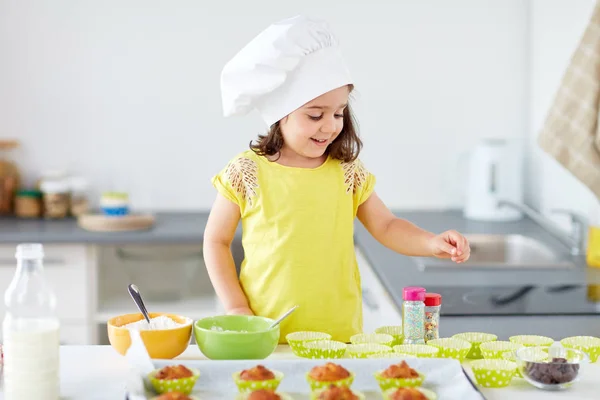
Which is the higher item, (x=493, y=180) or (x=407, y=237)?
(x=493, y=180)

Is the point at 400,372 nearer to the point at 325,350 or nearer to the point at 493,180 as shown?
the point at 325,350

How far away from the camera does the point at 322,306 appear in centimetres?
181

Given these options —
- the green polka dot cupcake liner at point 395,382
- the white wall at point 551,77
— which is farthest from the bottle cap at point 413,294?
the white wall at point 551,77

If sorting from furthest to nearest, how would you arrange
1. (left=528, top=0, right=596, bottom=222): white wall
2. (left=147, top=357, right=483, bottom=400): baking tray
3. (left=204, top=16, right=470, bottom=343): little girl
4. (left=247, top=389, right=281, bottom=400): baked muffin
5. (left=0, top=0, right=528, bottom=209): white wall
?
(left=0, top=0, right=528, bottom=209): white wall, (left=528, top=0, right=596, bottom=222): white wall, (left=204, top=16, right=470, bottom=343): little girl, (left=147, top=357, right=483, bottom=400): baking tray, (left=247, top=389, right=281, bottom=400): baked muffin

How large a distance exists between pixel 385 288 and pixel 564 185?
0.99 meters

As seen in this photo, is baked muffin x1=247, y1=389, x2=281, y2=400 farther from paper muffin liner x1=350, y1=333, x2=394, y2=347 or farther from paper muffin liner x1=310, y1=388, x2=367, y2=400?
paper muffin liner x1=350, y1=333, x2=394, y2=347

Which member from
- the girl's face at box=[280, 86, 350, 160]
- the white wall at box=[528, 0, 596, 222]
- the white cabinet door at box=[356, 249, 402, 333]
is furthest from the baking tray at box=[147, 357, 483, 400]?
the white wall at box=[528, 0, 596, 222]

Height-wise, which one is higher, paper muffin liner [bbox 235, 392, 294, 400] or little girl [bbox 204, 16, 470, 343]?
little girl [bbox 204, 16, 470, 343]

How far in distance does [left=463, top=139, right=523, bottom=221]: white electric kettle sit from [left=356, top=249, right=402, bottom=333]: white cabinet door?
0.57 meters

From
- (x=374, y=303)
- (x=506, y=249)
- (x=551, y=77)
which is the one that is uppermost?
(x=551, y=77)

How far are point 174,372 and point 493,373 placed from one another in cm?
45

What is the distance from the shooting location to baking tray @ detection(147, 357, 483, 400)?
126 centimetres

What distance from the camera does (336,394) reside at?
1162 mm

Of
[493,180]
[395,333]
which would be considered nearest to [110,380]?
[395,333]
